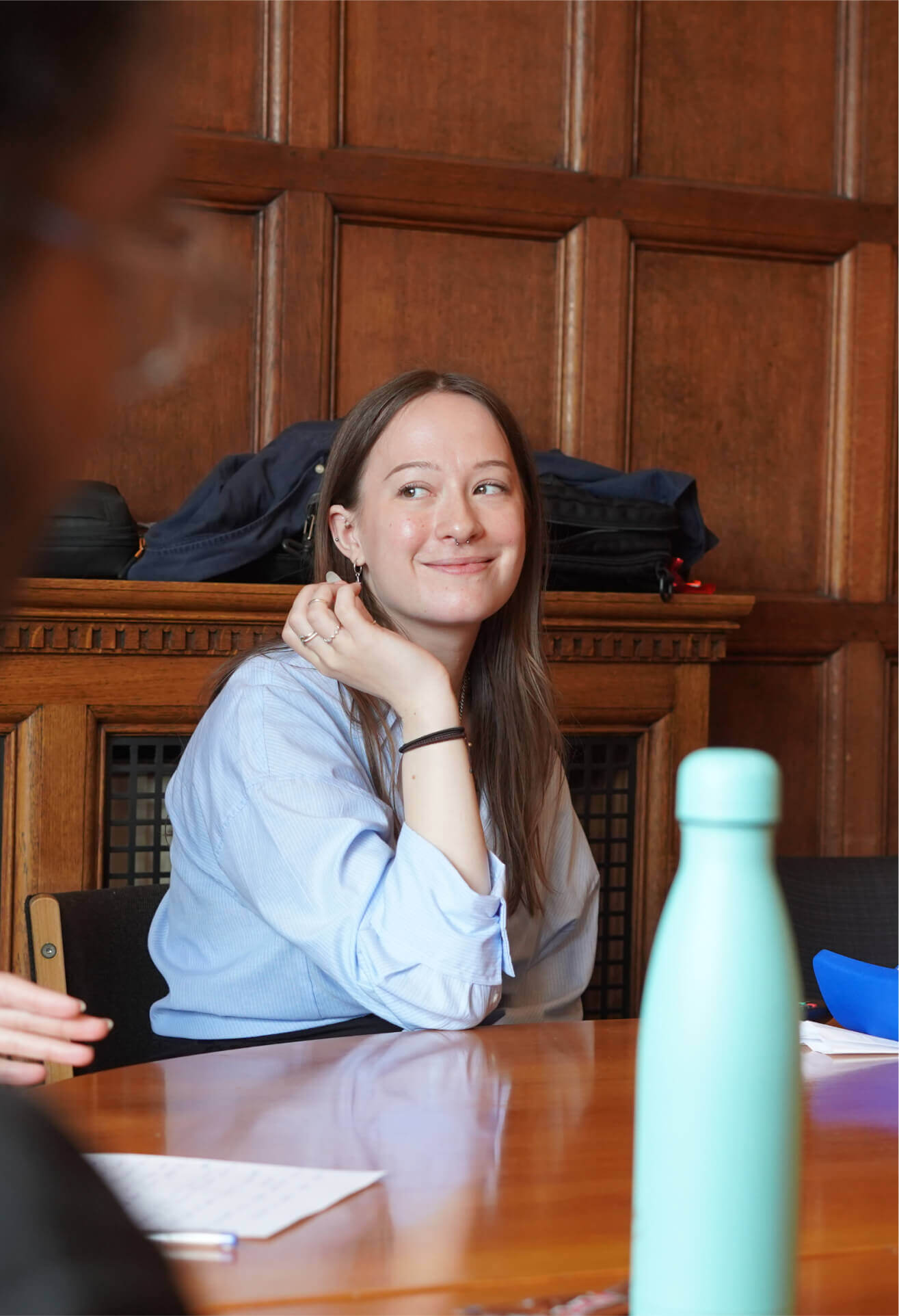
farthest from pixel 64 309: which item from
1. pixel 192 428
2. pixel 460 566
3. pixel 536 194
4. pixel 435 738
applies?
pixel 536 194

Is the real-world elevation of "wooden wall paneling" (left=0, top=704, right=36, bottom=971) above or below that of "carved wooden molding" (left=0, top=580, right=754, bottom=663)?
below

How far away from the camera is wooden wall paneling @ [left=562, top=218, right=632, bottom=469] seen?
288 centimetres

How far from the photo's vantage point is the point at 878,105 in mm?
3074

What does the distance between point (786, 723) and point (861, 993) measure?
5.95ft

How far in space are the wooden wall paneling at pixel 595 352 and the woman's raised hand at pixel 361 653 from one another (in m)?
1.29

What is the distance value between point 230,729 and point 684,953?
1153 mm

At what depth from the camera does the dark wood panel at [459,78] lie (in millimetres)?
2771

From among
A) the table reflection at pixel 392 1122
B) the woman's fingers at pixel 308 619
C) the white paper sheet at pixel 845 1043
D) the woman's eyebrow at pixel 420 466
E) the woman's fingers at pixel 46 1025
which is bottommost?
the white paper sheet at pixel 845 1043

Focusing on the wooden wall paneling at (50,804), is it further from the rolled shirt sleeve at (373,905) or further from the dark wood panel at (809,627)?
the dark wood panel at (809,627)

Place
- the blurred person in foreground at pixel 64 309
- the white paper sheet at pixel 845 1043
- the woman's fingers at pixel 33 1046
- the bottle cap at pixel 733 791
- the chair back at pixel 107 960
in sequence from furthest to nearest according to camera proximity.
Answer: the chair back at pixel 107 960 → the white paper sheet at pixel 845 1043 → the woman's fingers at pixel 33 1046 → the bottle cap at pixel 733 791 → the blurred person in foreground at pixel 64 309

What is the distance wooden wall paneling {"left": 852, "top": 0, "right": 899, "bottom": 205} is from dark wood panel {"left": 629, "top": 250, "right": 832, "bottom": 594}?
0.22 metres

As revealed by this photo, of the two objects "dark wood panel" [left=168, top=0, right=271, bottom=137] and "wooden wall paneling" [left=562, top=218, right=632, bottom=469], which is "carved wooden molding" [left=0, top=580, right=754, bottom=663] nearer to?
"wooden wall paneling" [left=562, top=218, right=632, bottom=469]

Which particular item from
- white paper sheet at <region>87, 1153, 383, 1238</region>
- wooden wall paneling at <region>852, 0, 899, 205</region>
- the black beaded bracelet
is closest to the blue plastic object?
the black beaded bracelet

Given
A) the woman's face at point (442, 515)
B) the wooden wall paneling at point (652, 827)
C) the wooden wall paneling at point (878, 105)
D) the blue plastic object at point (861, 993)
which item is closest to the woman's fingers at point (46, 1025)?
the blue plastic object at point (861, 993)
